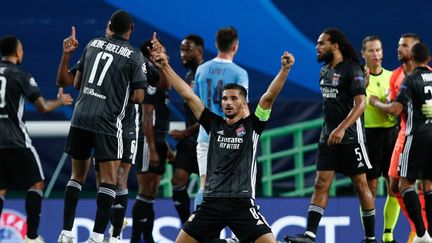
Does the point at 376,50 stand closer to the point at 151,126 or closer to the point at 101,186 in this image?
the point at 151,126

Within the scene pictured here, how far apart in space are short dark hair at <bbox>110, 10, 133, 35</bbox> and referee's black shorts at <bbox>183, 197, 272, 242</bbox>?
1891 mm

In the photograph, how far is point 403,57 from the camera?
38.8 ft

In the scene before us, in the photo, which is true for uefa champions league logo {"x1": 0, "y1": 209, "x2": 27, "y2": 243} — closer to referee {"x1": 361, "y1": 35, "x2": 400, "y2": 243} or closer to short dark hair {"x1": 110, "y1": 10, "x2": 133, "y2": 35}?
short dark hair {"x1": 110, "y1": 10, "x2": 133, "y2": 35}

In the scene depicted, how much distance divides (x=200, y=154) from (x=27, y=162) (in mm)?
1673

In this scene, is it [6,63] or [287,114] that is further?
[287,114]

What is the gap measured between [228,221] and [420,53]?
3.15m

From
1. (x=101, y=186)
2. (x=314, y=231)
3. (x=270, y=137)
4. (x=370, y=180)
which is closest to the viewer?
(x=101, y=186)

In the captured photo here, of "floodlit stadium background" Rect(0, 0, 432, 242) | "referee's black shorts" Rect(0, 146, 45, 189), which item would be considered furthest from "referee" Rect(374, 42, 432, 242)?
"referee's black shorts" Rect(0, 146, 45, 189)

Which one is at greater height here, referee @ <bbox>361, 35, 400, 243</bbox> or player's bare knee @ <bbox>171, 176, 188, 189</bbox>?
referee @ <bbox>361, 35, 400, 243</bbox>

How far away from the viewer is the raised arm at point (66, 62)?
32.7ft

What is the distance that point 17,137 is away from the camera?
34.1 feet

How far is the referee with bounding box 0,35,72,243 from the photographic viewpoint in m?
10.3

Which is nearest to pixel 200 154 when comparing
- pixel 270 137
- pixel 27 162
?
pixel 27 162

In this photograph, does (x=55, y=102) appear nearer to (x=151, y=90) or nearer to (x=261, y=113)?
(x=151, y=90)
